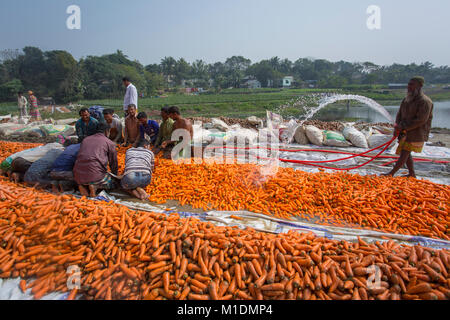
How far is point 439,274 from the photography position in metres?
1.73

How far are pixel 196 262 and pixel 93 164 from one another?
2231 millimetres

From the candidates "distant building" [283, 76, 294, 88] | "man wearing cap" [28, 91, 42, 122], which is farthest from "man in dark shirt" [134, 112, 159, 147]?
"distant building" [283, 76, 294, 88]

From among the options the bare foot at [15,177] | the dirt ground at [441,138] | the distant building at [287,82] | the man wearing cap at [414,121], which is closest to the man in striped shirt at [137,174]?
the bare foot at [15,177]

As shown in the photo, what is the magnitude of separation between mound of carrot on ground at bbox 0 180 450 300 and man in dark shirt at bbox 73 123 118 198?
0.98 meters

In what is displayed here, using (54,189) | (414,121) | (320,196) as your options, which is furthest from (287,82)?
(54,189)

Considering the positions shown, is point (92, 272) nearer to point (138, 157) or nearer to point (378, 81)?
point (138, 157)

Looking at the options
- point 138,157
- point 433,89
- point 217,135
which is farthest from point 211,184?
point 433,89

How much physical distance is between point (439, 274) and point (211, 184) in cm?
280

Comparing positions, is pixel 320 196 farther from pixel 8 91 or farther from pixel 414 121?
pixel 8 91

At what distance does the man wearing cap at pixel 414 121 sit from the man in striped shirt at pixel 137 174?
13.8 feet

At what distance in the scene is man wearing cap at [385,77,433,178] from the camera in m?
3.77

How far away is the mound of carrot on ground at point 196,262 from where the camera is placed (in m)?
1.75

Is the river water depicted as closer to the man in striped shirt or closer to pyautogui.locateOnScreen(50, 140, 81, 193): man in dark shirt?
the man in striped shirt

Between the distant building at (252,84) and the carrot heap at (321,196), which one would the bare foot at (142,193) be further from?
the distant building at (252,84)
